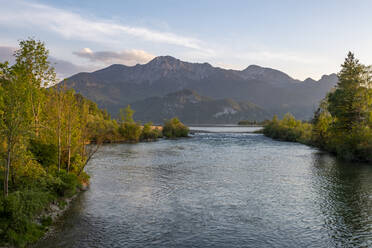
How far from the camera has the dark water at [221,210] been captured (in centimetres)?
2109

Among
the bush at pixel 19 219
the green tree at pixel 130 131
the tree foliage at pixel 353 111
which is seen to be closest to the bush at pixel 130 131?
the green tree at pixel 130 131

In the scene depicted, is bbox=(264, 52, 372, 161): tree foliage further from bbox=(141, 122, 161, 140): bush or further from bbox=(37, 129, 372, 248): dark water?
bbox=(141, 122, 161, 140): bush

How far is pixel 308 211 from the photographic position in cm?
2750

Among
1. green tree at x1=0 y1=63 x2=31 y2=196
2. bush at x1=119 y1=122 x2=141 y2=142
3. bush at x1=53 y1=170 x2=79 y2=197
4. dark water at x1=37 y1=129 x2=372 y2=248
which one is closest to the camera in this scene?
green tree at x1=0 y1=63 x2=31 y2=196

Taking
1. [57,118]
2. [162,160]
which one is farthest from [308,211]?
[162,160]

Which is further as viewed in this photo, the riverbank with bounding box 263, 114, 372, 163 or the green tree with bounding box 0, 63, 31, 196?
the riverbank with bounding box 263, 114, 372, 163

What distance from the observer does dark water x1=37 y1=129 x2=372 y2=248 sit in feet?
69.2

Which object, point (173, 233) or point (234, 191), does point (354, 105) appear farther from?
point (173, 233)

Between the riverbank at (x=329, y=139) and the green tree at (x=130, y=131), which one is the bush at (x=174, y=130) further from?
the riverbank at (x=329, y=139)

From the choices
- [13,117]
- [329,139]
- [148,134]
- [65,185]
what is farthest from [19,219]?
[148,134]

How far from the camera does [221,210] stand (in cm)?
2766

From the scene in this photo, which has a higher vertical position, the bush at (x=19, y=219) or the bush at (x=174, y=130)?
the bush at (x=174, y=130)

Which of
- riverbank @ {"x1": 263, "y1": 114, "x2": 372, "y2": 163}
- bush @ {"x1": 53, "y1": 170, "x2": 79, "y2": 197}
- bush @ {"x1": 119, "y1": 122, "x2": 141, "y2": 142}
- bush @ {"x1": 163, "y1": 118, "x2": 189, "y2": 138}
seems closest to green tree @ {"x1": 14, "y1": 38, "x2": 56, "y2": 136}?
bush @ {"x1": 53, "y1": 170, "x2": 79, "y2": 197}

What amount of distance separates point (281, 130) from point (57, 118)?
381 ft
